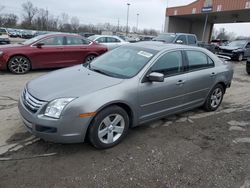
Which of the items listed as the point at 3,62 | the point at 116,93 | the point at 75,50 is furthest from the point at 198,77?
the point at 3,62

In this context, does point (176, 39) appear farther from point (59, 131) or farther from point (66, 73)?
point (59, 131)

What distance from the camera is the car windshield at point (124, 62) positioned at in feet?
11.9

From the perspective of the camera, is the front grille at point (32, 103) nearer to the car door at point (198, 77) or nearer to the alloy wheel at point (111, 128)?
the alloy wheel at point (111, 128)

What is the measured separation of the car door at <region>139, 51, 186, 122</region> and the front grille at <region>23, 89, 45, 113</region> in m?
1.48

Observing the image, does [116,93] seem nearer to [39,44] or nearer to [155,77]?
[155,77]

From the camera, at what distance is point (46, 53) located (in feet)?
26.6

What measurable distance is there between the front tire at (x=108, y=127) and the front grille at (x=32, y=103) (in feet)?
2.42

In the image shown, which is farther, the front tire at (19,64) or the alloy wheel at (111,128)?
the front tire at (19,64)

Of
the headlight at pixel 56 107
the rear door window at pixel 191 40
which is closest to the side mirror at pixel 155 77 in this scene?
the headlight at pixel 56 107

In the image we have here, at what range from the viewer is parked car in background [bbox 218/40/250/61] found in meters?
15.8

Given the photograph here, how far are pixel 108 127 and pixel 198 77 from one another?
222 centimetres

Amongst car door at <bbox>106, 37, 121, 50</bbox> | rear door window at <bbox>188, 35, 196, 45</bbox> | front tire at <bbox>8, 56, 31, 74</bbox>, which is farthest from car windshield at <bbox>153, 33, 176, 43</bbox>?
front tire at <bbox>8, 56, 31, 74</bbox>

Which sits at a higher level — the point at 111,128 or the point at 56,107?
the point at 56,107

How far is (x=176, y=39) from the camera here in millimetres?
12797
